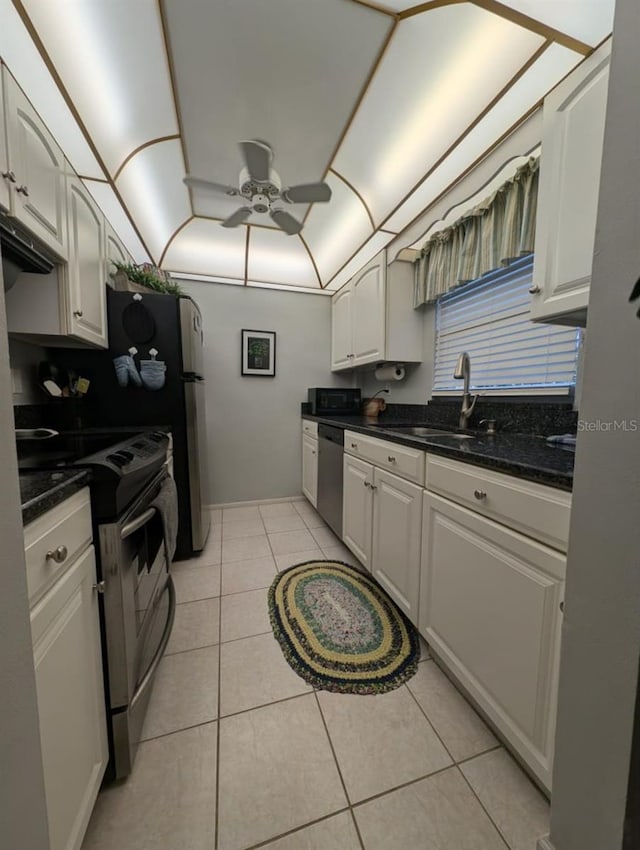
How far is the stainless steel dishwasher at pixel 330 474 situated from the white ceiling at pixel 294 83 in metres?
1.62

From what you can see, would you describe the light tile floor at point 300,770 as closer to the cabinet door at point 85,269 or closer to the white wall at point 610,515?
the white wall at point 610,515

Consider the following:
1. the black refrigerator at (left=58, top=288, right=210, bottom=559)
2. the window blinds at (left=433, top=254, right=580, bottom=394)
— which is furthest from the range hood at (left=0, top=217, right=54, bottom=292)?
the window blinds at (left=433, top=254, right=580, bottom=394)

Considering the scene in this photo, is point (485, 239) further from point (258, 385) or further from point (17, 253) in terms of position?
point (258, 385)

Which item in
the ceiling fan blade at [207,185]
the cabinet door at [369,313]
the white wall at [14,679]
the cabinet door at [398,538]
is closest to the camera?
the white wall at [14,679]

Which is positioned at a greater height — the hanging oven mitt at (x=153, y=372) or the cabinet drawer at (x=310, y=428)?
the hanging oven mitt at (x=153, y=372)

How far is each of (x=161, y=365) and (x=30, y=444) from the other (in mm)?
829

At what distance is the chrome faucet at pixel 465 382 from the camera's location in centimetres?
175

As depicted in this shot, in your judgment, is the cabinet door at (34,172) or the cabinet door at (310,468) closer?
the cabinet door at (34,172)

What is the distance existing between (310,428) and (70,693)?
2.42 m

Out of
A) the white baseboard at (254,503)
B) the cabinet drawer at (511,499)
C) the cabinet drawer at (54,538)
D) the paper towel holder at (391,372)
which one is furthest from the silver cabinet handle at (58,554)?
the white baseboard at (254,503)

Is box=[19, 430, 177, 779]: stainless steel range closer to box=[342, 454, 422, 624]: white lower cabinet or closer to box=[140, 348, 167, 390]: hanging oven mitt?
box=[140, 348, 167, 390]: hanging oven mitt

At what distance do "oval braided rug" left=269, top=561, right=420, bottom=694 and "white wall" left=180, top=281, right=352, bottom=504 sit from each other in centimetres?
144

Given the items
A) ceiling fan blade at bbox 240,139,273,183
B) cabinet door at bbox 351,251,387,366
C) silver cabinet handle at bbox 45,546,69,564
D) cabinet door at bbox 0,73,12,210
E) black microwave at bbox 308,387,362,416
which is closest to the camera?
silver cabinet handle at bbox 45,546,69,564

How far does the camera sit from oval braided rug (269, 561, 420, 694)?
→ 1256 mm
